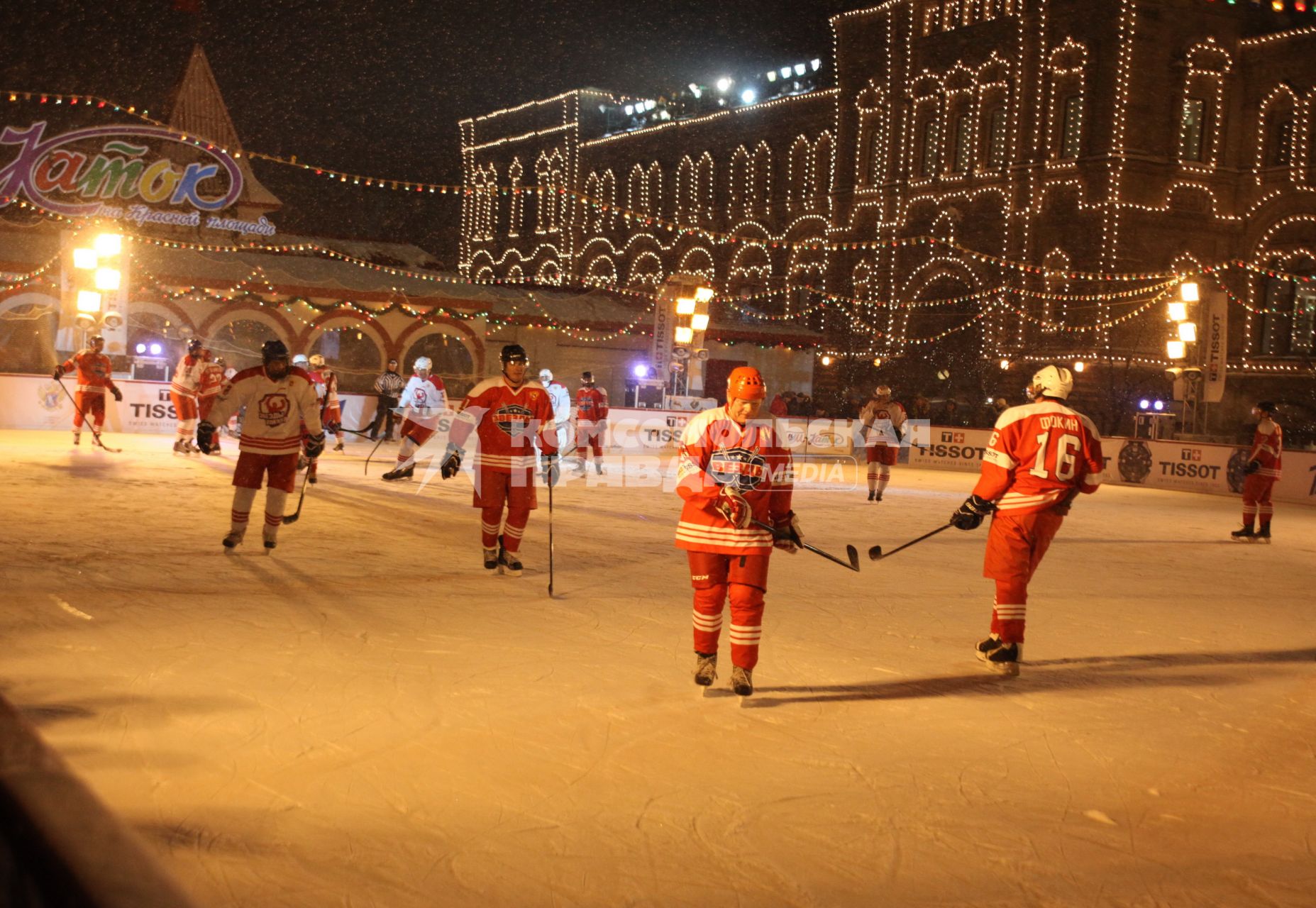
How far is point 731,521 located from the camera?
5.65 m

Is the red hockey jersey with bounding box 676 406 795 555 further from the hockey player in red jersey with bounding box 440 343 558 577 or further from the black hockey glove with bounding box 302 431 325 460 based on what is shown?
the black hockey glove with bounding box 302 431 325 460

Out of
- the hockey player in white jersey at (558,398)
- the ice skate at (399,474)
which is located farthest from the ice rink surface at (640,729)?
the hockey player in white jersey at (558,398)

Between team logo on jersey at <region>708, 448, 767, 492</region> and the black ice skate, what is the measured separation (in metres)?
3.86

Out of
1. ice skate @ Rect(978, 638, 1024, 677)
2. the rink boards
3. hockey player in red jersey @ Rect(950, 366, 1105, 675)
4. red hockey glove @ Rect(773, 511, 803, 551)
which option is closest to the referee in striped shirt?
the rink boards

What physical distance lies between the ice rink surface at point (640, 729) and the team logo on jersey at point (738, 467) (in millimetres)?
1082

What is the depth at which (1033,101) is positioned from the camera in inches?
1485

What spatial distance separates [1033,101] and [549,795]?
37874mm

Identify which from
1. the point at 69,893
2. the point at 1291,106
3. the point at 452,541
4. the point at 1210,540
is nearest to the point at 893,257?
the point at 1291,106

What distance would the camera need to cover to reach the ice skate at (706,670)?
5914 millimetres

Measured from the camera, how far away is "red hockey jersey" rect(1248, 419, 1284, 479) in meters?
14.0

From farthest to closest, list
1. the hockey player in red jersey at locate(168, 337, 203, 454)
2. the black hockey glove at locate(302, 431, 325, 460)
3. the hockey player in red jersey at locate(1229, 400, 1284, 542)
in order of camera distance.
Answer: the hockey player in red jersey at locate(168, 337, 203, 454), the hockey player in red jersey at locate(1229, 400, 1284, 542), the black hockey glove at locate(302, 431, 325, 460)

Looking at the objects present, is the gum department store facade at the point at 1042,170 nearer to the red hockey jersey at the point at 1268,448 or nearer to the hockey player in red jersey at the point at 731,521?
the red hockey jersey at the point at 1268,448

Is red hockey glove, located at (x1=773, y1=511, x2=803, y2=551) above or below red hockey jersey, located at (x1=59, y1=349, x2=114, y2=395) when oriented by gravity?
below

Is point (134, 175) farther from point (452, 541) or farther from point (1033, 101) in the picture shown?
point (1033, 101)
